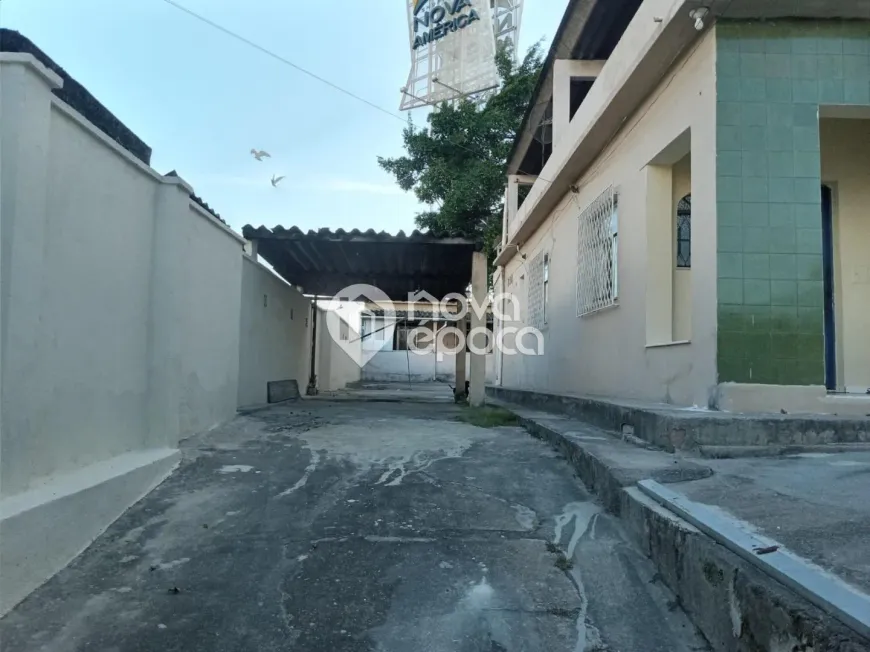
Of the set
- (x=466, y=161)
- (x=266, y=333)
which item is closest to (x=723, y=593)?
(x=266, y=333)

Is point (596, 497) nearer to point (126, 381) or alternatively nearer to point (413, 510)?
point (413, 510)

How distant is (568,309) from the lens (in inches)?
349

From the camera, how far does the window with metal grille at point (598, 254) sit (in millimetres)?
6801

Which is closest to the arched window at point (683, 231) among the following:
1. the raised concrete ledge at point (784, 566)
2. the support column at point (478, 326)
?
the support column at point (478, 326)

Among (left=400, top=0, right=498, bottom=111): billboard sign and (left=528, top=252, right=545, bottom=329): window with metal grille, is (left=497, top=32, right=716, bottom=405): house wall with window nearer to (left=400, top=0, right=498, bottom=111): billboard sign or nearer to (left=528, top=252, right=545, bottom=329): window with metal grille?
(left=528, top=252, right=545, bottom=329): window with metal grille

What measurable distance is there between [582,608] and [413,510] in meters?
1.29

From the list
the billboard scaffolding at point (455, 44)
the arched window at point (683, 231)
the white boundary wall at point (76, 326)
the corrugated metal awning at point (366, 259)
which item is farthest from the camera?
the billboard scaffolding at point (455, 44)

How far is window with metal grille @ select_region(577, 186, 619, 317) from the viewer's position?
6.80 metres

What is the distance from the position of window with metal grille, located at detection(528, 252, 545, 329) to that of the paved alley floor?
6723 mm

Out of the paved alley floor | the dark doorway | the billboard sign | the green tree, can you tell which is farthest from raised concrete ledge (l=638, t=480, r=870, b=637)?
the billboard sign

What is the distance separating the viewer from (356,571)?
2.83 metres

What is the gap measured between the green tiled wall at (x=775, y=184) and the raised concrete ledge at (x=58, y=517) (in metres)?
3.98

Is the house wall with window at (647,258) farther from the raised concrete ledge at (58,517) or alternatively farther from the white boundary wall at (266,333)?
the white boundary wall at (266,333)

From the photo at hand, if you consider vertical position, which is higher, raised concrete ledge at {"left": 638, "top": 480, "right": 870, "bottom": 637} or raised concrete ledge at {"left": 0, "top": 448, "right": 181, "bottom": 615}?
raised concrete ledge at {"left": 638, "top": 480, "right": 870, "bottom": 637}
